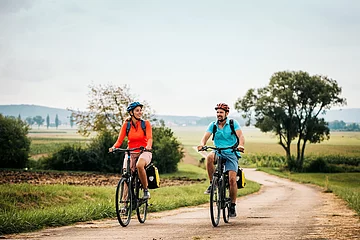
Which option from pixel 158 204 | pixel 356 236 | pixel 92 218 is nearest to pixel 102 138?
pixel 158 204

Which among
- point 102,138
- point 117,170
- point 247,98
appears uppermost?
point 247,98

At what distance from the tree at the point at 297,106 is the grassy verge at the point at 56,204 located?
4108cm

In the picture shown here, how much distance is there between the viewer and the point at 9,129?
48312 mm

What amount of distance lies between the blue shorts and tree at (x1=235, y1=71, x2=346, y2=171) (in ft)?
187

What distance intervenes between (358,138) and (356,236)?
243ft

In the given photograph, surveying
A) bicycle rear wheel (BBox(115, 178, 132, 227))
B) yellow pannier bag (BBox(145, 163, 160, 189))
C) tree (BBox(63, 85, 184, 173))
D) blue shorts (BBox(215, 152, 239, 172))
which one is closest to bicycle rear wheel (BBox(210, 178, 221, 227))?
blue shorts (BBox(215, 152, 239, 172))

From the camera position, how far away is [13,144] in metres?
47.2

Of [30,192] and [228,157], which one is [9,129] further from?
→ [228,157]

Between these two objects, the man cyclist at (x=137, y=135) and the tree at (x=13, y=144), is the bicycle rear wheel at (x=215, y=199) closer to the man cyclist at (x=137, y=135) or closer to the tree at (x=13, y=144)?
the man cyclist at (x=137, y=135)

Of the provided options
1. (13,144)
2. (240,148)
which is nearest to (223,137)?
(240,148)

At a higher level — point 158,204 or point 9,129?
point 9,129

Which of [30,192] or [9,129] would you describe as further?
[9,129]

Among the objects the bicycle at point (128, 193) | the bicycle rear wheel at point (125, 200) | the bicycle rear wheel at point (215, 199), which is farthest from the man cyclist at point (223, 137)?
the bicycle rear wheel at point (125, 200)

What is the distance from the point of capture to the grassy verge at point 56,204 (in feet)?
31.5
